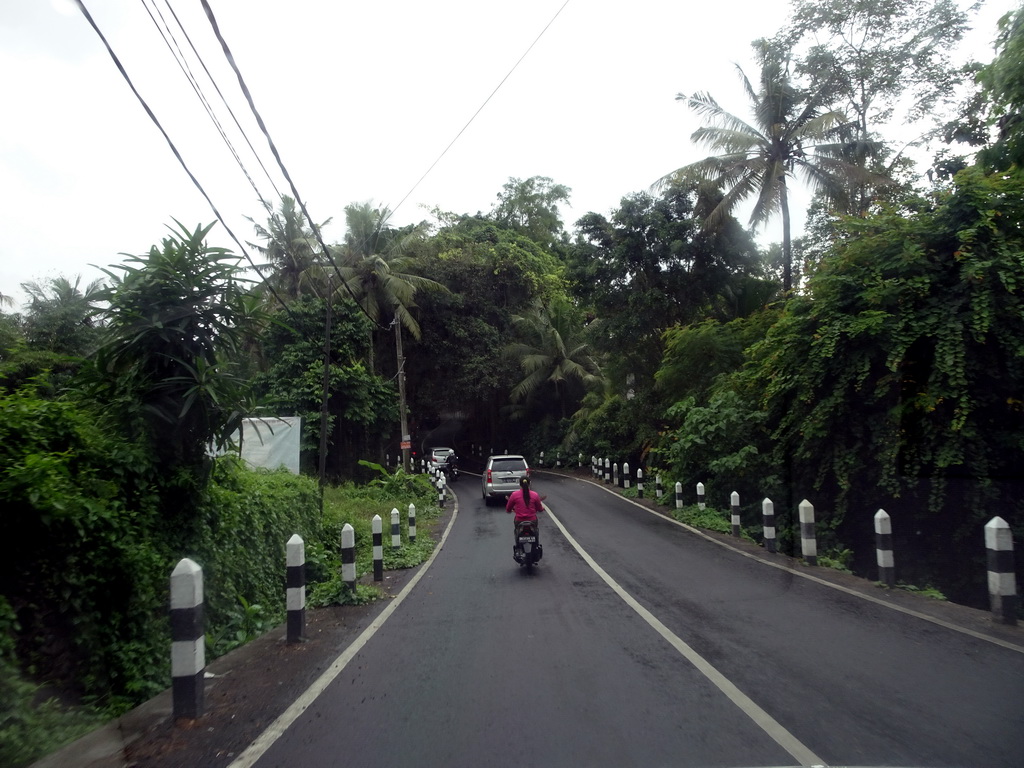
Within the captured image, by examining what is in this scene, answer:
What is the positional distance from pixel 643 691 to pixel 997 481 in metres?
9.08

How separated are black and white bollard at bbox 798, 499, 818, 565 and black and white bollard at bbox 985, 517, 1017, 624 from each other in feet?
12.5

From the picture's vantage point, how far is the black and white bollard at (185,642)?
5.25 metres

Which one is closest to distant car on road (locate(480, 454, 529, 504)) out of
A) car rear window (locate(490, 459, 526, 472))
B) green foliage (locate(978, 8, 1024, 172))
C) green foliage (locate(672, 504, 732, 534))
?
car rear window (locate(490, 459, 526, 472))

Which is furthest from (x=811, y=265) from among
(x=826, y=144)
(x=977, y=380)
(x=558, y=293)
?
(x=558, y=293)

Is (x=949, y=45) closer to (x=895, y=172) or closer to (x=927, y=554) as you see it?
(x=895, y=172)

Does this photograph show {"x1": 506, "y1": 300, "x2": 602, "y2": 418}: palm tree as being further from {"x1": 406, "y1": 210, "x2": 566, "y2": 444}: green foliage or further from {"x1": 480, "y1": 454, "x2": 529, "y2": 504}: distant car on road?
{"x1": 480, "y1": 454, "x2": 529, "y2": 504}: distant car on road

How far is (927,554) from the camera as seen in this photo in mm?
13148

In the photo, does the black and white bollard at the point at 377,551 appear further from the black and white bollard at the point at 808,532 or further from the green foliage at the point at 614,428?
the green foliage at the point at 614,428

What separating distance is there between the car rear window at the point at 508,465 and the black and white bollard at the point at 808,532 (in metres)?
14.9

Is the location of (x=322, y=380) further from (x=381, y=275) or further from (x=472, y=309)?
(x=472, y=309)

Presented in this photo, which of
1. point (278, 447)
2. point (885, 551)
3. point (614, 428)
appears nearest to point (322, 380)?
point (278, 447)

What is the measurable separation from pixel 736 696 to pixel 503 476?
20.4 meters

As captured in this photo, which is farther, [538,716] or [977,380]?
[977,380]

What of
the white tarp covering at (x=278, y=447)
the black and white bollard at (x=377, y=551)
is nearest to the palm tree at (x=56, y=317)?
the white tarp covering at (x=278, y=447)
